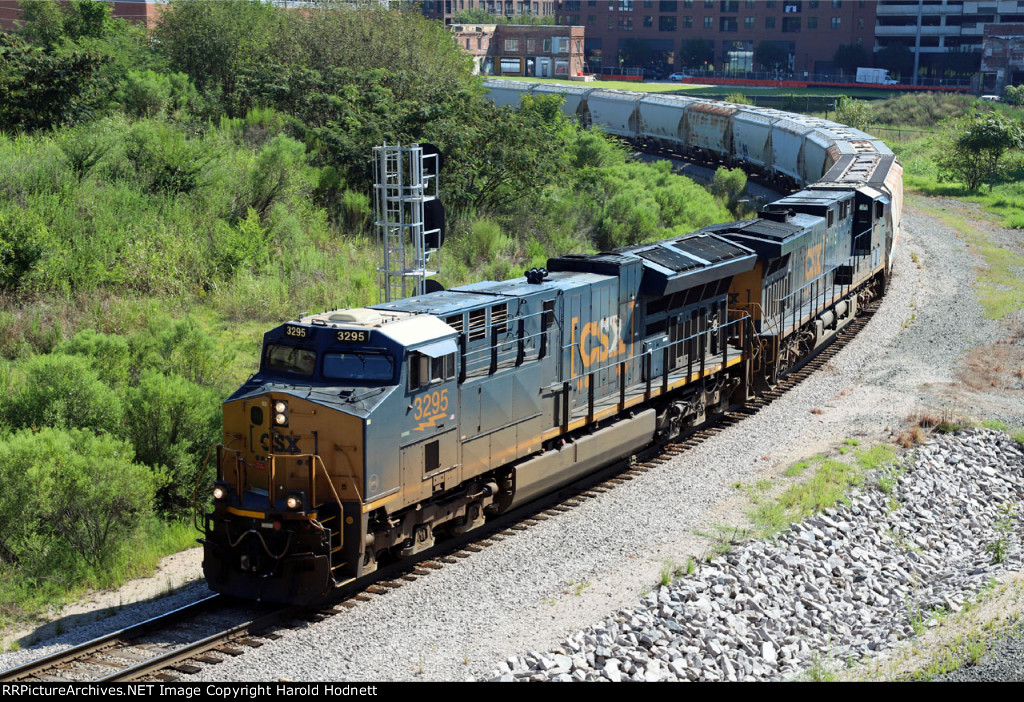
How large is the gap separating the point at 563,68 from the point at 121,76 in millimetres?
86124

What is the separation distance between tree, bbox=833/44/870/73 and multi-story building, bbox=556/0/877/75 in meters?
1.57

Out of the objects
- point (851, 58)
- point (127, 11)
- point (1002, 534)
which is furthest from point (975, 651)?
point (851, 58)

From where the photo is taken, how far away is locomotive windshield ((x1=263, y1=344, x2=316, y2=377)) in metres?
12.1

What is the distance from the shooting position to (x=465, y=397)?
1318cm

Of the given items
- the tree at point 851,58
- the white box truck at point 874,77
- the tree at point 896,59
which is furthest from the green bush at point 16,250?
the tree at point 896,59

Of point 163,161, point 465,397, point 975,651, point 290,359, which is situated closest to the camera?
point 975,651

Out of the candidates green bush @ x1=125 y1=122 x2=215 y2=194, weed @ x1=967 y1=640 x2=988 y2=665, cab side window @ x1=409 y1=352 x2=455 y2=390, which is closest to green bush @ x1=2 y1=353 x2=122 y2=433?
cab side window @ x1=409 y1=352 x2=455 y2=390

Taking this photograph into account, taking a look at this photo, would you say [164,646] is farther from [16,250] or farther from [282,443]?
[16,250]

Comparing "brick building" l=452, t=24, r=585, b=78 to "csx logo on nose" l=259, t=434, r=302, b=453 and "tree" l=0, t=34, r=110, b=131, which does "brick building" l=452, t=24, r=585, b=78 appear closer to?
"tree" l=0, t=34, r=110, b=131

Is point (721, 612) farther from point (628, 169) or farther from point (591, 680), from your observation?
point (628, 169)

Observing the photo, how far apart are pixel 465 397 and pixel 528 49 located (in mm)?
106847

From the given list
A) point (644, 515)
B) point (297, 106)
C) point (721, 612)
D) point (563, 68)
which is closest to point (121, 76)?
point (297, 106)

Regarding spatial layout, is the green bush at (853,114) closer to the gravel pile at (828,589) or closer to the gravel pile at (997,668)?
the gravel pile at (828,589)

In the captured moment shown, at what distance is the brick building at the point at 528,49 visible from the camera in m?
113
